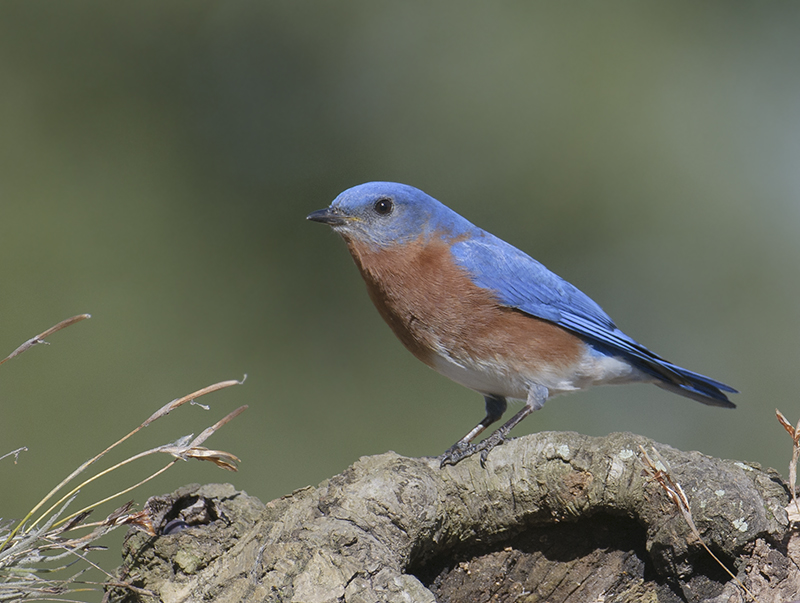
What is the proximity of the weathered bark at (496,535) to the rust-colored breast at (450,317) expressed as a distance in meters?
1.08

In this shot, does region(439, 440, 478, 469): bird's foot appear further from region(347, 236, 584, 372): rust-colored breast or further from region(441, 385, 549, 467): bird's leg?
region(347, 236, 584, 372): rust-colored breast

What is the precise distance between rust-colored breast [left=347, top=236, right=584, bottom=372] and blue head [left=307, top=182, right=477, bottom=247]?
82mm

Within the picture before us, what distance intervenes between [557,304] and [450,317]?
70cm

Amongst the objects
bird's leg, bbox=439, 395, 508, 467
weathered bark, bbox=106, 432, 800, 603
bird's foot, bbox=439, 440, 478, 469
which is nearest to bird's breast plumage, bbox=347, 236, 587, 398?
bird's leg, bbox=439, 395, 508, 467

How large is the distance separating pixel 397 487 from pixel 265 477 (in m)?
3.86

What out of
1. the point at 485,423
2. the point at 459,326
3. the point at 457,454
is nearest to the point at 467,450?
the point at 457,454

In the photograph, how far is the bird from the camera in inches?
Result: 144

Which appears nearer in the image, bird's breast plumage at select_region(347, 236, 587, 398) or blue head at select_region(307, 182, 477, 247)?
bird's breast plumage at select_region(347, 236, 587, 398)

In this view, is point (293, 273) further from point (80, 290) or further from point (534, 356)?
point (534, 356)

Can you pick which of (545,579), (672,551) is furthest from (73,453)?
(672,551)

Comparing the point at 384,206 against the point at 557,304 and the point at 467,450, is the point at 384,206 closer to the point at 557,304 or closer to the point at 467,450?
the point at 557,304

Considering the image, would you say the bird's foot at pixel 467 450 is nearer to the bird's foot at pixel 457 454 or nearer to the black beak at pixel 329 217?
the bird's foot at pixel 457 454

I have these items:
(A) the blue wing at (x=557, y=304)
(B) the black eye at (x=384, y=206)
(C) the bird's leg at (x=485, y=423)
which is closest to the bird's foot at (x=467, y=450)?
(C) the bird's leg at (x=485, y=423)

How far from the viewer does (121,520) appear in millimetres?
2096
